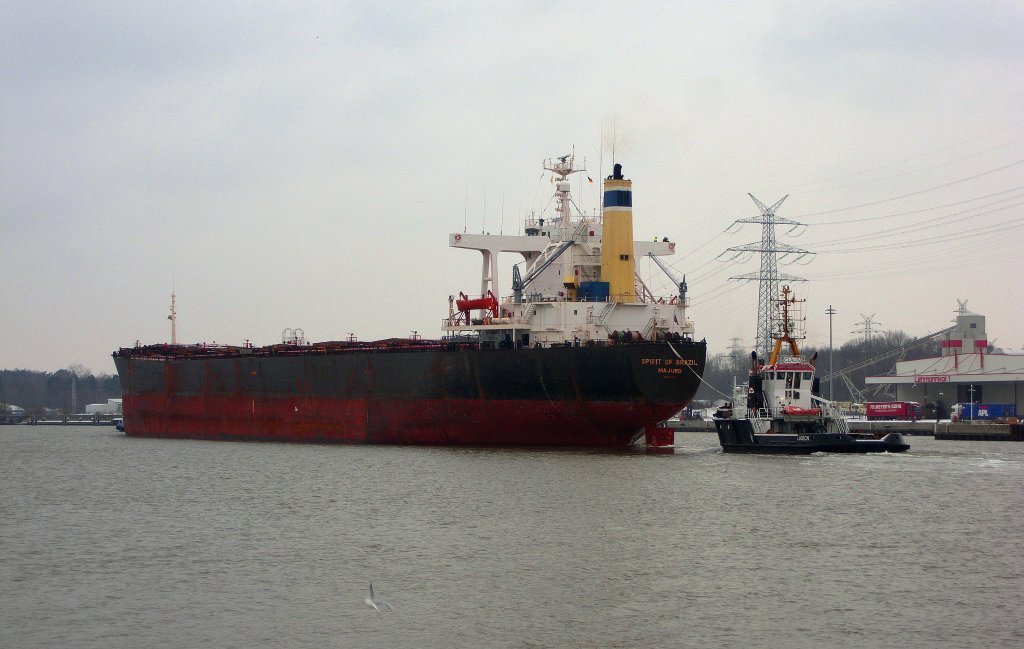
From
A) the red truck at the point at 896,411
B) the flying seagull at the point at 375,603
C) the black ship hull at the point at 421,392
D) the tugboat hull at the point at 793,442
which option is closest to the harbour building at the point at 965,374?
the red truck at the point at 896,411

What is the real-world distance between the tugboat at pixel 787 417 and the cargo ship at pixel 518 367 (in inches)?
88.7

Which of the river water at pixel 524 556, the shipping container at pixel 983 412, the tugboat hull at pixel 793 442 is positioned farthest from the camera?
the shipping container at pixel 983 412

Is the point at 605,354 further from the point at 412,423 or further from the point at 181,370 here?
the point at 181,370

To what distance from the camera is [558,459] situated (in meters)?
32.7

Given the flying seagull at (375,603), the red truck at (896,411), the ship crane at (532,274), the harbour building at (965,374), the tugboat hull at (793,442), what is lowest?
the flying seagull at (375,603)

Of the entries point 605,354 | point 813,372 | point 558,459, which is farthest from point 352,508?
point 813,372

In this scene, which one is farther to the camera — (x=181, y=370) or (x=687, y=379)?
(x=181, y=370)

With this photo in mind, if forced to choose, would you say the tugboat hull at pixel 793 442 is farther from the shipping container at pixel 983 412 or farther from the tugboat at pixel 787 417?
the shipping container at pixel 983 412

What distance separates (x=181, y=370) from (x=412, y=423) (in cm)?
1435

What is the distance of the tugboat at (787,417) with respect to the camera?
35.7 m

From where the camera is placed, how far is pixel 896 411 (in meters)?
66.0

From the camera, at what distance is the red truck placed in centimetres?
6575

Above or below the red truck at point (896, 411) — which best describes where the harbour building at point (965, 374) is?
above

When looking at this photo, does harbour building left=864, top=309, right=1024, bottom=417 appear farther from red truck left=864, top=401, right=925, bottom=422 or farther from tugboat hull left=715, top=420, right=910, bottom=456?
tugboat hull left=715, top=420, right=910, bottom=456
